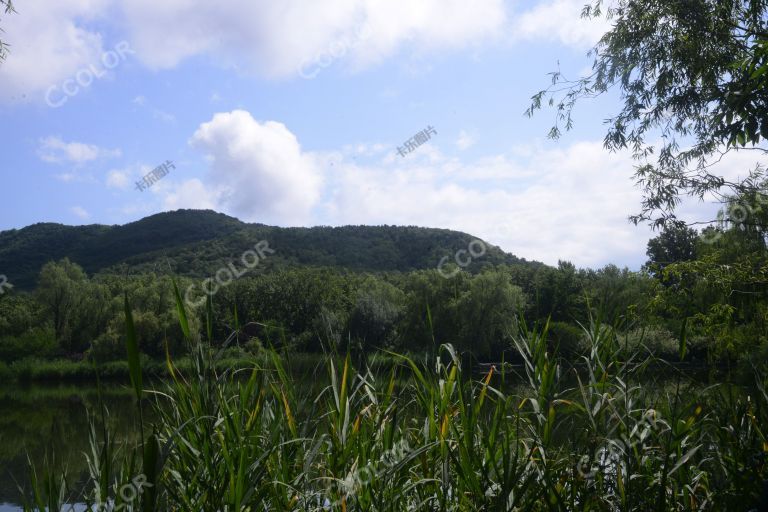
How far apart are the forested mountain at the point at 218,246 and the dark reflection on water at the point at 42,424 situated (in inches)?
949

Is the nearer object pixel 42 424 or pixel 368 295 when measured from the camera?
pixel 42 424

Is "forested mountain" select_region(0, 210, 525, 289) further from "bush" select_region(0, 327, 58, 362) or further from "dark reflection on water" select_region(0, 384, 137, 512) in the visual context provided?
"dark reflection on water" select_region(0, 384, 137, 512)

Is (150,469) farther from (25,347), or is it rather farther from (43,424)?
(25,347)

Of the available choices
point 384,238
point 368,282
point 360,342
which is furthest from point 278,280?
point 360,342

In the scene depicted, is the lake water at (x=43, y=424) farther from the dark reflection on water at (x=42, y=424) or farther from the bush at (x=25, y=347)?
the bush at (x=25, y=347)

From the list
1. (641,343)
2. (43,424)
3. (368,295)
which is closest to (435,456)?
(641,343)

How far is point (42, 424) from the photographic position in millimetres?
17141

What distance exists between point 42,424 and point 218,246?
139 feet

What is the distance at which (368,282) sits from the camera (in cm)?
3688

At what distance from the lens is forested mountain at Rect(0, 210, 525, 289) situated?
56.6 m

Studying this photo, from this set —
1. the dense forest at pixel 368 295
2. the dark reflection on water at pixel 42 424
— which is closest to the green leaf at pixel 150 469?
the dense forest at pixel 368 295

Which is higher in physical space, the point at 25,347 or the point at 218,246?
the point at 218,246

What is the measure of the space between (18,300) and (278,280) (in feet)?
53.3

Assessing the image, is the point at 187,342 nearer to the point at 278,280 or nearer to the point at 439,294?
the point at 439,294
